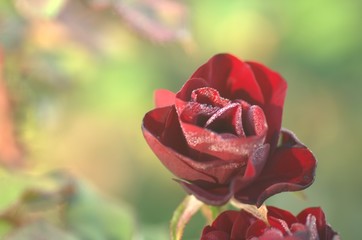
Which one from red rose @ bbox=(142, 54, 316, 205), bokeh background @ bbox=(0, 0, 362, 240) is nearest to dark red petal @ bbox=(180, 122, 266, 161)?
red rose @ bbox=(142, 54, 316, 205)

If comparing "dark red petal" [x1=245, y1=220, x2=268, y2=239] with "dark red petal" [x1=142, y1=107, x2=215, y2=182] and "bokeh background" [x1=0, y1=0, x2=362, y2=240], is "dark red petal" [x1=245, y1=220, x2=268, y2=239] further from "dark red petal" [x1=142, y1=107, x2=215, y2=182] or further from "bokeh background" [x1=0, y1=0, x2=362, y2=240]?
"bokeh background" [x1=0, y1=0, x2=362, y2=240]

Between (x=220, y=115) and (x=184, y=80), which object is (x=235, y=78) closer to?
(x=220, y=115)

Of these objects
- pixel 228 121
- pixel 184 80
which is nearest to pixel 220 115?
pixel 228 121

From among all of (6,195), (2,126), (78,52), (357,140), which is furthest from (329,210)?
(6,195)

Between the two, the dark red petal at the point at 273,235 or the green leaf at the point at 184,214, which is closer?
the dark red petal at the point at 273,235

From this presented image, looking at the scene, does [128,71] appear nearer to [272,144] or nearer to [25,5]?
[25,5]

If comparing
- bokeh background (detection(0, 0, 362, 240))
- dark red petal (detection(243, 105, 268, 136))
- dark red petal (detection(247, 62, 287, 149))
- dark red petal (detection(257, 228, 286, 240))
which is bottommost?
dark red petal (detection(257, 228, 286, 240))

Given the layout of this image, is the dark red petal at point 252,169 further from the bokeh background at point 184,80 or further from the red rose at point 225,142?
the bokeh background at point 184,80

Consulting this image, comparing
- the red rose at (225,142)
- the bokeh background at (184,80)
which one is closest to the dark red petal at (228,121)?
the red rose at (225,142)
